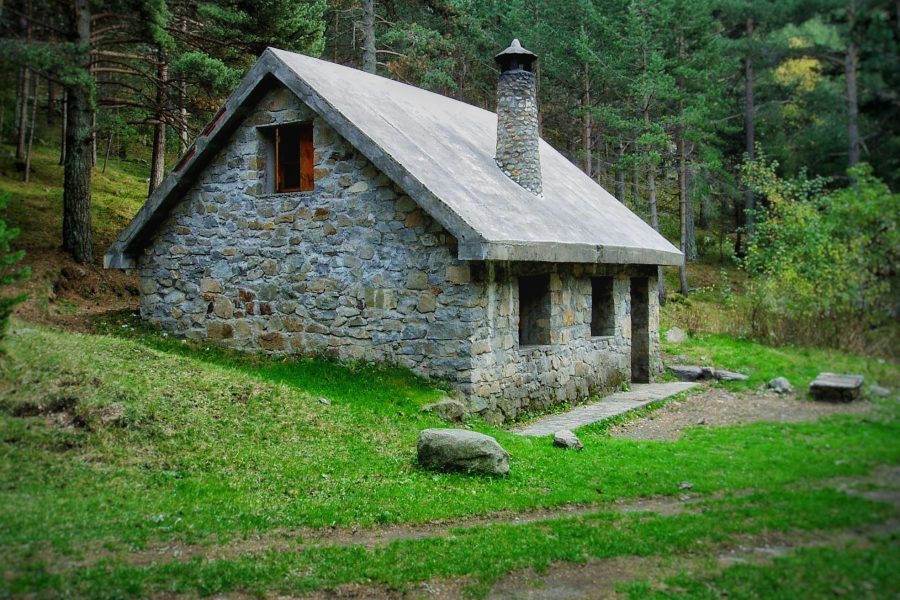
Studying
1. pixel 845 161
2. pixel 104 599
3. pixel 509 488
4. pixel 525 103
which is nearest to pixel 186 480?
pixel 104 599

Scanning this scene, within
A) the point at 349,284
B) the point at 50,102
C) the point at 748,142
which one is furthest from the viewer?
the point at 50,102

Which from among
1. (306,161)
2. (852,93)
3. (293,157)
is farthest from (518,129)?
(852,93)

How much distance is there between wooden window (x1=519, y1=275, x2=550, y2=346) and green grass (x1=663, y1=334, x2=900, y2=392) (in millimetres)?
7670

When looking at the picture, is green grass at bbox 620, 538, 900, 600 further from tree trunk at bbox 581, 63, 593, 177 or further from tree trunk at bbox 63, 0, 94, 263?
tree trunk at bbox 581, 63, 593, 177

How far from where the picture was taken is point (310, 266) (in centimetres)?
1166

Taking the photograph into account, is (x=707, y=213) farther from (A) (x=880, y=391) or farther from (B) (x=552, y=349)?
(B) (x=552, y=349)

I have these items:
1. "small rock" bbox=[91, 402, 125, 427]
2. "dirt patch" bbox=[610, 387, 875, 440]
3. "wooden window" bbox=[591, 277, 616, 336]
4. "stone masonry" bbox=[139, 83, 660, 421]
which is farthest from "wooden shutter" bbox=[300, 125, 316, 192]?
"dirt patch" bbox=[610, 387, 875, 440]

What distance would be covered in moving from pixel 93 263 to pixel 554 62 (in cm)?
1814

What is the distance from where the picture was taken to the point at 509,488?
7309 millimetres

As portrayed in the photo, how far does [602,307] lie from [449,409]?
487cm

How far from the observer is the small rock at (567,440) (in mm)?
8781

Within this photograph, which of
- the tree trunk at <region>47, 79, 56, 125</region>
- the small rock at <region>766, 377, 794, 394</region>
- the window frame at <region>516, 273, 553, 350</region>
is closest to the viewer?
the small rock at <region>766, 377, 794, 394</region>

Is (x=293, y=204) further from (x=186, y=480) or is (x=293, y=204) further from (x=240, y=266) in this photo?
(x=186, y=480)

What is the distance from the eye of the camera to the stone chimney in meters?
12.4
